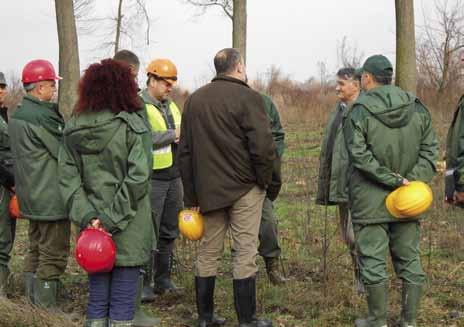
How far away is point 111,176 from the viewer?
416cm

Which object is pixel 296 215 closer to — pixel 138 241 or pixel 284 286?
pixel 284 286

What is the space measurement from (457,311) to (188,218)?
2482 mm

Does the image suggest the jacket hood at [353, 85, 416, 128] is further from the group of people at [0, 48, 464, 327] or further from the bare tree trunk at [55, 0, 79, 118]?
the bare tree trunk at [55, 0, 79, 118]

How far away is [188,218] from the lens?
16.0 feet

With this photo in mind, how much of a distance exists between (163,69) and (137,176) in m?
1.80

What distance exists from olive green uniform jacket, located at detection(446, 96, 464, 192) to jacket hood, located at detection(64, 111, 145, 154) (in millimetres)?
2549

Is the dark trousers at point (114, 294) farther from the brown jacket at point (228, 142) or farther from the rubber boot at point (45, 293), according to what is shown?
the rubber boot at point (45, 293)

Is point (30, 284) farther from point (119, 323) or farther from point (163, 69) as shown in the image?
point (163, 69)

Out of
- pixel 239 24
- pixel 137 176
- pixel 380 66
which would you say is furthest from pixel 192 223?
pixel 239 24

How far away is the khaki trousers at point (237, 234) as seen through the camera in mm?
4809

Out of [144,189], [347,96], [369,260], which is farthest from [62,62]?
[369,260]

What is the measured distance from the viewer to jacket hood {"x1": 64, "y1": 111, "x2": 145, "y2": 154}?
4.11m

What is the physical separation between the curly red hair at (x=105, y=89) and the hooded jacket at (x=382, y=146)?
175 centimetres

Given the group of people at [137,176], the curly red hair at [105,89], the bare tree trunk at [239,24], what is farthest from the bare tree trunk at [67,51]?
the curly red hair at [105,89]
